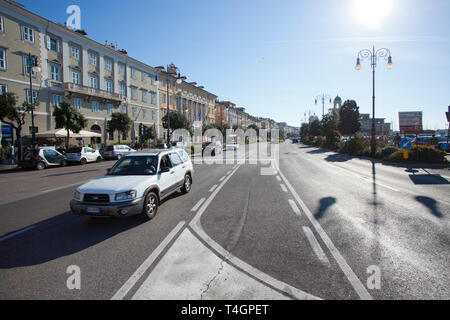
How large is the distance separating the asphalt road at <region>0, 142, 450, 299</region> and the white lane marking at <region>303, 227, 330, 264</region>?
0.06 feet

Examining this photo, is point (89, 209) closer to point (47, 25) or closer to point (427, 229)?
point (427, 229)

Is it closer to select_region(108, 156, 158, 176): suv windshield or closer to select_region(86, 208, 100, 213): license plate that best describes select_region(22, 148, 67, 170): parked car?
select_region(108, 156, 158, 176): suv windshield

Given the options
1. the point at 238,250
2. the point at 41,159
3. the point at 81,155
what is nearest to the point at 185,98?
the point at 81,155

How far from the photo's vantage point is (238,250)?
4184 mm

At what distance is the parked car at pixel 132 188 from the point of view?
17.3ft

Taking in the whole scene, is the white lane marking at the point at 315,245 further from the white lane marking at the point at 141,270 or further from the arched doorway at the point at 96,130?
the arched doorway at the point at 96,130

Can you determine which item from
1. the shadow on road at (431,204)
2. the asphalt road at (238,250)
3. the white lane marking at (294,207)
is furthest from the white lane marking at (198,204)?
the shadow on road at (431,204)

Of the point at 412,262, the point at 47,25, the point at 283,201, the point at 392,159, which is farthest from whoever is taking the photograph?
the point at 47,25

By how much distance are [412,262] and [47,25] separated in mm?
39196

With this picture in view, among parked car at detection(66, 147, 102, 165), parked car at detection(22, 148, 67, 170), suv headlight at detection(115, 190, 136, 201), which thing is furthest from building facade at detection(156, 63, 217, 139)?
suv headlight at detection(115, 190, 136, 201)

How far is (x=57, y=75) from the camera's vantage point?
104 ft

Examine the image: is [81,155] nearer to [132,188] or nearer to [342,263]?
[132,188]

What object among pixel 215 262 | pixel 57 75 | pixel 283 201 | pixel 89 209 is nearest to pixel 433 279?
pixel 215 262
